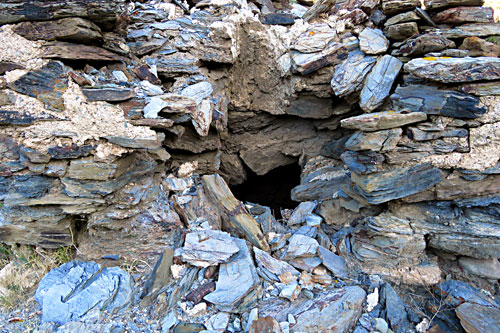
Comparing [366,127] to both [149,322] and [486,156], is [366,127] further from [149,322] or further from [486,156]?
[149,322]

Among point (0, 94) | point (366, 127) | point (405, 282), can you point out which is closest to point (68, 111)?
point (0, 94)

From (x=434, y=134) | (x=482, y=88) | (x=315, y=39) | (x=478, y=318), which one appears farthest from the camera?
(x=315, y=39)

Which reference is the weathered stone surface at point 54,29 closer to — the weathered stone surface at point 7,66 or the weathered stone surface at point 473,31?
the weathered stone surface at point 7,66

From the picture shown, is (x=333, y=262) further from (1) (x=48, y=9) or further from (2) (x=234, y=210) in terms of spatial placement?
(1) (x=48, y=9)

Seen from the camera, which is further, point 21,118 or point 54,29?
point 54,29

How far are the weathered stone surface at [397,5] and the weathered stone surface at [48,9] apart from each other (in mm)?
4232

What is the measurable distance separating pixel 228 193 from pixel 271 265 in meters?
1.56

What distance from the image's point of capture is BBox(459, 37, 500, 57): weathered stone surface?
3955mm

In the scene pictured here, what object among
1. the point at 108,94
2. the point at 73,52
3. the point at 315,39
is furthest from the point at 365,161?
the point at 73,52

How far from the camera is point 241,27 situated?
19.6ft

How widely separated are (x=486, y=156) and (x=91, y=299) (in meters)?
5.45

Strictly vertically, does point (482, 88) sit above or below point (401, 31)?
below

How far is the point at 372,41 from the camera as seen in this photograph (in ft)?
16.8

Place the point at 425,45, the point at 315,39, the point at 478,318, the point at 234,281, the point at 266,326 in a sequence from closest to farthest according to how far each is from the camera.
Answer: the point at 266,326 → the point at 478,318 → the point at 234,281 → the point at 425,45 → the point at 315,39
